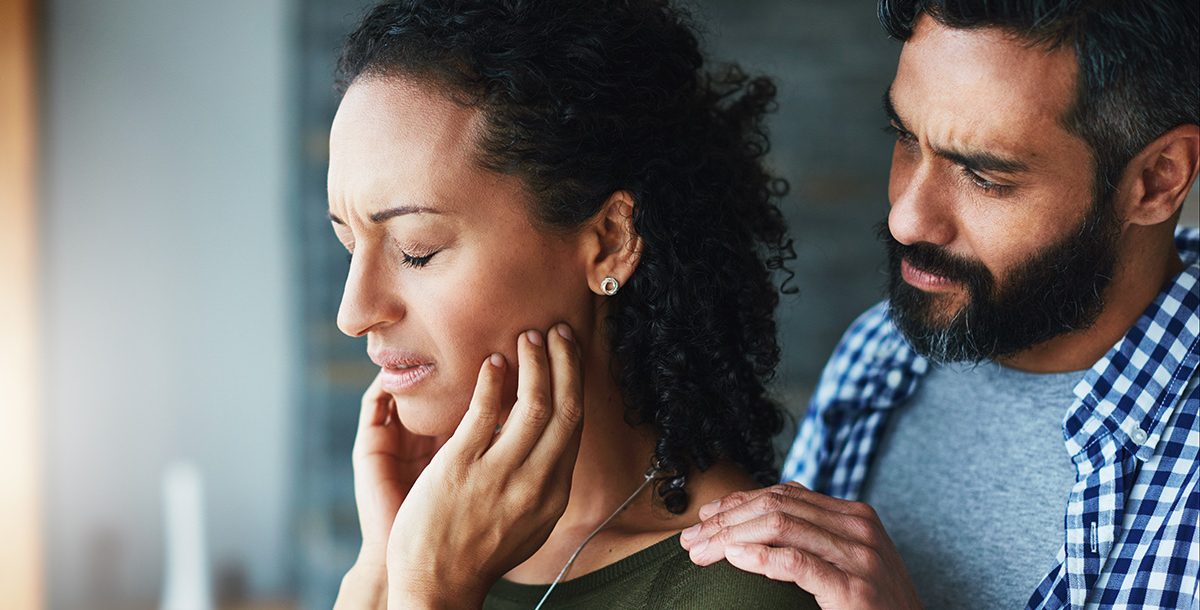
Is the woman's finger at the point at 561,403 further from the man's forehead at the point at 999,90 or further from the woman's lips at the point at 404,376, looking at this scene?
the man's forehead at the point at 999,90

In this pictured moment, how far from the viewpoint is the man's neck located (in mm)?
1572

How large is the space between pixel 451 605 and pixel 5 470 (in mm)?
3462

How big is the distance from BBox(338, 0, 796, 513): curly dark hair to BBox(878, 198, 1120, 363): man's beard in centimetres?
21

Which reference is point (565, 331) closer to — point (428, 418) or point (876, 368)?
point (428, 418)

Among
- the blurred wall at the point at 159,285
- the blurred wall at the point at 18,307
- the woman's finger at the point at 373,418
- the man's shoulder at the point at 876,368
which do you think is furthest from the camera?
the blurred wall at the point at 159,285

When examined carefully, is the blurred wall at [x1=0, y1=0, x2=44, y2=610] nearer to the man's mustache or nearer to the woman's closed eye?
the woman's closed eye

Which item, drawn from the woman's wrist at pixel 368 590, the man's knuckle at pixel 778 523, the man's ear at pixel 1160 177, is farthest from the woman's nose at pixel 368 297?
the man's ear at pixel 1160 177

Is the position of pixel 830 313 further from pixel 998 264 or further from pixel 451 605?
pixel 451 605

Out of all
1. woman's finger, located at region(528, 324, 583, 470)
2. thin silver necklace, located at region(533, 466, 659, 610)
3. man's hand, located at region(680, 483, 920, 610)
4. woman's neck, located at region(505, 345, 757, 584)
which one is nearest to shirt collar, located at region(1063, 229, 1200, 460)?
man's hand, located at region(680, 483, 920, 610)

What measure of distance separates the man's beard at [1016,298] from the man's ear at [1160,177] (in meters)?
0.04

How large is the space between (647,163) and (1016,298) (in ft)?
1.73

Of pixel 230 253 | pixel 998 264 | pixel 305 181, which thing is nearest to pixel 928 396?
pixel 998 264

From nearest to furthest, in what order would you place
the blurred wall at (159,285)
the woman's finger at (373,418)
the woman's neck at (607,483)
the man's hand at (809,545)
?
1. the man's hand at (809,545)
2. the woman's neck at (607,483)
3. the woman's finger at (373,418)
4. the blurred wall at (159,285)

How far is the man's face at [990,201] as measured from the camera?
1428 millimetres
